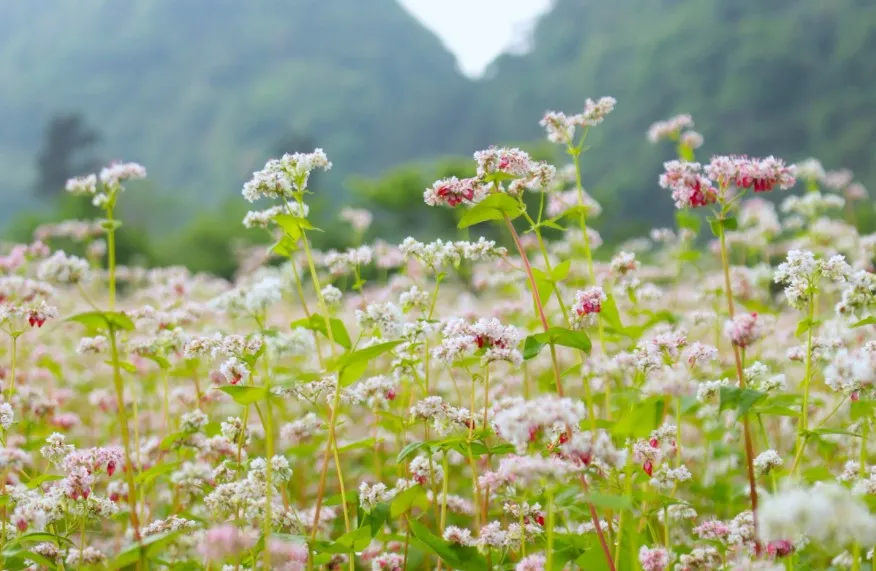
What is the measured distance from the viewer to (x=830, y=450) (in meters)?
4.48

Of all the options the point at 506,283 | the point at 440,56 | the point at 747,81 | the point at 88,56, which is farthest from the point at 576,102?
the point at 88,56

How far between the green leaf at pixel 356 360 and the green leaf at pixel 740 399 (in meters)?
1.10

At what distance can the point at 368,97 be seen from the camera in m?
127

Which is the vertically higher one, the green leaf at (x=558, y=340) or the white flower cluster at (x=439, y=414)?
the green leaf at (x=558, y=340)

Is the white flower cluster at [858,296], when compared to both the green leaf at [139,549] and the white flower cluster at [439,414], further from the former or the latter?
the green leaf at [139,549]

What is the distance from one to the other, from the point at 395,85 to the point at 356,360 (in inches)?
5416

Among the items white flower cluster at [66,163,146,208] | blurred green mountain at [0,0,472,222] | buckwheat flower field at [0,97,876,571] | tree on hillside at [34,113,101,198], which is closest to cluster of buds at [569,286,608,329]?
buckwheat flower field at [0,97,876,571]

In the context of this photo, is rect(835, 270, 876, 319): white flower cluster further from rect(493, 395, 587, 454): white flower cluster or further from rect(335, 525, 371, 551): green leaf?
rect(335, 525, 371, 551): green leaf

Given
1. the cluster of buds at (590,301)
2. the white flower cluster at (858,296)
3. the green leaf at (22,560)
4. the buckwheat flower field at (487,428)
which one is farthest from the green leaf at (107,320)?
the white flower cluster at (858,296)

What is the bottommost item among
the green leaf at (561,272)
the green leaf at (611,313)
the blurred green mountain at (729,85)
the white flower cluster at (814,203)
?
the green leaf at (611,313)

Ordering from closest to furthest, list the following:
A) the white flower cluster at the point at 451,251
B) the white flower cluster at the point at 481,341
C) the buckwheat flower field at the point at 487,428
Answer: the buckwheat flower field at the point at 487,428 → the white flower cluster at the point at 481,341 → the white flower cluster at the point at 451,251

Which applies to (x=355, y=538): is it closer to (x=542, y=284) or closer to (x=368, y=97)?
(x=542, y=284)

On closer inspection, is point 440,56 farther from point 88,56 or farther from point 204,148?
point 88,56

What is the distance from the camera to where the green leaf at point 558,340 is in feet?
8.26
